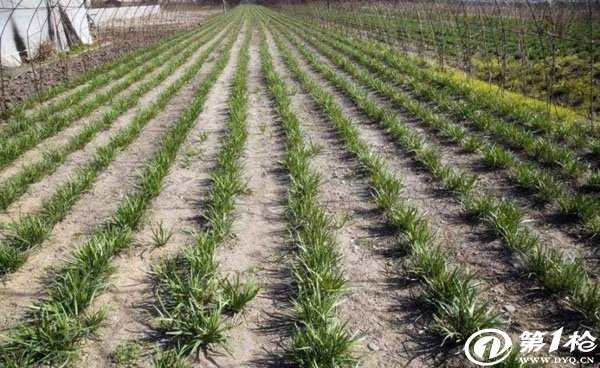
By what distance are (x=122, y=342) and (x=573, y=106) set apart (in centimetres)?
982

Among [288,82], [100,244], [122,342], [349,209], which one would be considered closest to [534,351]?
[349,209]

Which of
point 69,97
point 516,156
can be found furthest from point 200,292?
point 69,97

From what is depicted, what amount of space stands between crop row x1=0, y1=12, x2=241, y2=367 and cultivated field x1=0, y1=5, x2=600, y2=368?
0.02 metres

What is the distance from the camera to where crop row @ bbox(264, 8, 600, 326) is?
10.7 feet

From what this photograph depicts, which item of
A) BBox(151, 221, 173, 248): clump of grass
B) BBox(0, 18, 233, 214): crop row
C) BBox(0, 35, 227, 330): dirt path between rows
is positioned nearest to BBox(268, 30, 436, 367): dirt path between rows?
BBox(151, 221, 173, 248): clump of grass

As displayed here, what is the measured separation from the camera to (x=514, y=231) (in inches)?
163

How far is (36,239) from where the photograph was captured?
4.20 m

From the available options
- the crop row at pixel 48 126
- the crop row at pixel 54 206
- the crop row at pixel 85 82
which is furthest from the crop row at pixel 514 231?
the crop row at pixel 85 82

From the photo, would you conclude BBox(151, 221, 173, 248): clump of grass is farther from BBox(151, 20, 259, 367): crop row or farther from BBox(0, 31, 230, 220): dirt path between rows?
BBox(0, 31, 230, 220): dirt path between rows

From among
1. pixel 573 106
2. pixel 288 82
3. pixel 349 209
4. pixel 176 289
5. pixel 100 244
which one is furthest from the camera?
pixel 288 82

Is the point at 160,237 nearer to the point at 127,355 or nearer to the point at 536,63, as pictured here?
the point at 127,355

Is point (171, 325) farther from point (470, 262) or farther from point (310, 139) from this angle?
point (310, 139)

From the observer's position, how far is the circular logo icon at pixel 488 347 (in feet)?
9.11

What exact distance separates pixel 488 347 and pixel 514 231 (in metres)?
1.65
